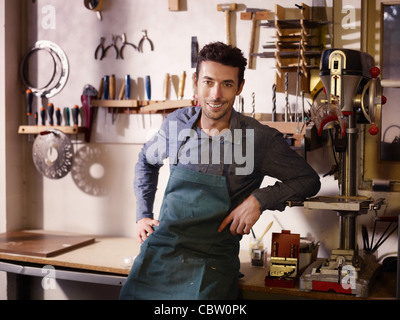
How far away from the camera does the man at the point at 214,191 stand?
84.6 inches

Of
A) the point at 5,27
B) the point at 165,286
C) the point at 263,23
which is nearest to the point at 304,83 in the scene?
the point at 263,23

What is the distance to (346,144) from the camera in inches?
Result: 87.5

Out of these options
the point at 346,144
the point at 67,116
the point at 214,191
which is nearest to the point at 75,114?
the point at 67,116

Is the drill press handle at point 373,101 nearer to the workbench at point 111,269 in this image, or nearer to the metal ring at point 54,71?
the workbench at point 111,269

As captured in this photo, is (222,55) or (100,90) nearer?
(222,55)

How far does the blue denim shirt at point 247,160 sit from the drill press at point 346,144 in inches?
4.7

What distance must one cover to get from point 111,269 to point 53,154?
3.49ft

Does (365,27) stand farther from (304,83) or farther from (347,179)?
(347,179)

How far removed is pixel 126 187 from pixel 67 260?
687 mm

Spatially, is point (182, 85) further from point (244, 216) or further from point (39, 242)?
point (39, 242)

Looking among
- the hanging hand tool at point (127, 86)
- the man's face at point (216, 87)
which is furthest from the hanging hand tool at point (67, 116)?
the man's face at point (216, 87)

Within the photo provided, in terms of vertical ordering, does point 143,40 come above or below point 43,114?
above

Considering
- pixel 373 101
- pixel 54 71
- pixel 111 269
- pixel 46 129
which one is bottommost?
pixel 111 269

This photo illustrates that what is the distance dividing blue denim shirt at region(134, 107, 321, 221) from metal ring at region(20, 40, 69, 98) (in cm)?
122
